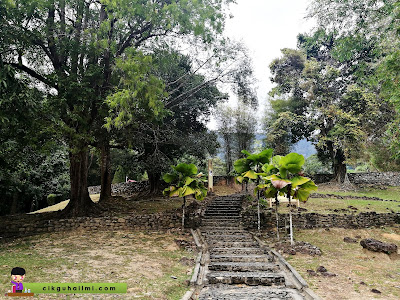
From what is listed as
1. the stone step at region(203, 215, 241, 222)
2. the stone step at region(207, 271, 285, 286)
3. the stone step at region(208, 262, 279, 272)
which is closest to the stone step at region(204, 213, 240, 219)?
the stone step at region(203, 215, 241, 222)

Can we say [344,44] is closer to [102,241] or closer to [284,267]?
[284,267]

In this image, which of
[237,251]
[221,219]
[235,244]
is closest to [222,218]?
[221,219]

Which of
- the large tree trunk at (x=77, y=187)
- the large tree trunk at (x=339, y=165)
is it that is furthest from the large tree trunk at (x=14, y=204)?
the large tree trunk at (x=339, y=165)

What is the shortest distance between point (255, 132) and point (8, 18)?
20.1 metres

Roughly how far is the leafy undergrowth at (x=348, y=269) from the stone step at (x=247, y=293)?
1.82 ft

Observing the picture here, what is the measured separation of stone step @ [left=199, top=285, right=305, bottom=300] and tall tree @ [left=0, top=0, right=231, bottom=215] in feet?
17.5

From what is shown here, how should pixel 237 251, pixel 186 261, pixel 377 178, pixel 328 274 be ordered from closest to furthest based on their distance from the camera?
pixel 328 274 < pixel 186 261 < pixel 237 251 < pixel 377 178

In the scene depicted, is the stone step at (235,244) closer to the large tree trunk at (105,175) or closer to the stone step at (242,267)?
the stone step at (242,267)

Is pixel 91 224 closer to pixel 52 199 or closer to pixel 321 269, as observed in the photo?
pixel 321 269

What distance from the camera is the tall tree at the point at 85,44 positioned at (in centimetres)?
845

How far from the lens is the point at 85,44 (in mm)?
9477

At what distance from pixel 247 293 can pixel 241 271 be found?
1.39m

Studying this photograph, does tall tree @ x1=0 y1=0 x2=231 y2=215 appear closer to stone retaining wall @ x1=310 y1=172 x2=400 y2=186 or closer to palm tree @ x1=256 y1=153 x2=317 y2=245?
palm tree @ x1=256 y1=153 x2=317 y2=245

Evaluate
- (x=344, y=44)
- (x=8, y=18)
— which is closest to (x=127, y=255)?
(x=8, y=18)
